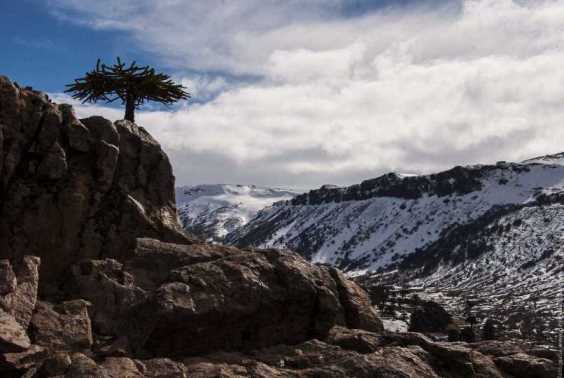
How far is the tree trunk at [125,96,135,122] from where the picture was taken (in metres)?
42.5

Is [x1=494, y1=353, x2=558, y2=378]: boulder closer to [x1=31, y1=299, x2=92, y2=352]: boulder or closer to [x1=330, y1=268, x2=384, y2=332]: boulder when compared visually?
[x1=330, y1=268, x2=384, y2=332]: boulder

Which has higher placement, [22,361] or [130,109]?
[130,109]

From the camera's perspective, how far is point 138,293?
29.1 m

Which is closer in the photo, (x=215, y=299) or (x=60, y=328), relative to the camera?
(x=60, y=328)

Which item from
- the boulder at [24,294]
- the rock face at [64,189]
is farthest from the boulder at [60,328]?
the rock face at [64,189]

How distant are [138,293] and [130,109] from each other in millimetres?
18120

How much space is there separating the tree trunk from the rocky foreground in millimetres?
4112

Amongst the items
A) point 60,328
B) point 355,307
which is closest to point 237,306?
point 355,307

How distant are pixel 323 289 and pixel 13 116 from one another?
19.8 meters

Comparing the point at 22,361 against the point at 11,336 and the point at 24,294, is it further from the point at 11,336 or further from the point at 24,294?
the point at 24,294

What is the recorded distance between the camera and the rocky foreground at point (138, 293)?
24141 mm

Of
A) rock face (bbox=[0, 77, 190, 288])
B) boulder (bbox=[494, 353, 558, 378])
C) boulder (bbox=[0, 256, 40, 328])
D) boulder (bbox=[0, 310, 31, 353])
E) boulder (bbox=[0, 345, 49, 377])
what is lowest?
boulder (bbox=[494, 353, 558, 378])

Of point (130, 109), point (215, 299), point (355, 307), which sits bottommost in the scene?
point (355, 307)

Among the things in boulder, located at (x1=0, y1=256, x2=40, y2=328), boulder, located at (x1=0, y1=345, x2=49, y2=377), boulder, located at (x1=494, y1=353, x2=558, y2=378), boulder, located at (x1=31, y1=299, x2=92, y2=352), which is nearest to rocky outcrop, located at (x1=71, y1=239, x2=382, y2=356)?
boulder, located at (x1=31, y1=299, x2=92, y2=352)
